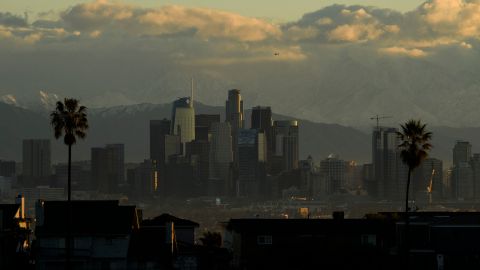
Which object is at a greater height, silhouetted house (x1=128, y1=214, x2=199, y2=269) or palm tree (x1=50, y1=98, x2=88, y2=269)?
palm tree (x1=50, y1=98, x2=88, y2=269)

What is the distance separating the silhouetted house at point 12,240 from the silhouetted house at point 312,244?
41.7ft

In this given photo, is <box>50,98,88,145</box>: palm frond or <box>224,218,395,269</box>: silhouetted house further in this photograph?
<box>50,98,88,145</box>: palm frond

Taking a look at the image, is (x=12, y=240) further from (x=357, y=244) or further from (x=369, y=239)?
(x=369, y=239)

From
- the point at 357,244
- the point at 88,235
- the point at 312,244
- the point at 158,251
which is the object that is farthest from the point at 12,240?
the point at 357,244

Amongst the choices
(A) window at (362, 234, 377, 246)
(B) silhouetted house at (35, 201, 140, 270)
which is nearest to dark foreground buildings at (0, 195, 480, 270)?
(B) silhouetted house at (35, 201, 140, 270)

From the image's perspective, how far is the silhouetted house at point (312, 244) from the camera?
87375mm

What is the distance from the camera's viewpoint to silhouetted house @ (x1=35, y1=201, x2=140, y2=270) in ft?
286

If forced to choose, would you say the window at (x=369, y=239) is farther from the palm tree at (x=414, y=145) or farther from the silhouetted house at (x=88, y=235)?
the silhouetted house at (x=88, y=235)

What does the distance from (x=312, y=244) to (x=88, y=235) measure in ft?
42.4

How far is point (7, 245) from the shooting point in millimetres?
85125

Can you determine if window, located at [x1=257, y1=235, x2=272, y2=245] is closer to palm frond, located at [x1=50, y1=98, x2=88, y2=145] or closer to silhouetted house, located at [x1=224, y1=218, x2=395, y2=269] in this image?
silhouetted house, located at [x1=224, y1=218, x2=395, y2=269]

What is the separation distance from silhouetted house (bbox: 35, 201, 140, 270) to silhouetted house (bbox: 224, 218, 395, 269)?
786 centimetres

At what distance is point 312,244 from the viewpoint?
301ft

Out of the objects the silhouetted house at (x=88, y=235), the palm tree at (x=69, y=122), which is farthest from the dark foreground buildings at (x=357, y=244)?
the palm tree at (x=69, y=122)
